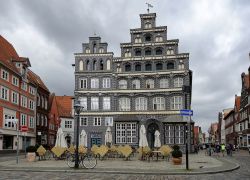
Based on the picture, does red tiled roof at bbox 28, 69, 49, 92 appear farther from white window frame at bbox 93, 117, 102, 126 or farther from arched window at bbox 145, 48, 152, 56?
arched window at bbox 145, 48, 152, 56

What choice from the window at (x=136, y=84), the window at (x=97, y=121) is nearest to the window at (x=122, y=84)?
the window at (x=136, y=84)

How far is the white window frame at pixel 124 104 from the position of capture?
56.3 m

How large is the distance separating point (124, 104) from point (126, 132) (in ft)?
14.1

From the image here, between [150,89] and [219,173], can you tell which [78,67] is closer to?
[150,89]

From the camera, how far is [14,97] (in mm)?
53906

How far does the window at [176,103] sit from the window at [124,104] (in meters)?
6.68

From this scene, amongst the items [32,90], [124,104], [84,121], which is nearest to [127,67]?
[124,104]

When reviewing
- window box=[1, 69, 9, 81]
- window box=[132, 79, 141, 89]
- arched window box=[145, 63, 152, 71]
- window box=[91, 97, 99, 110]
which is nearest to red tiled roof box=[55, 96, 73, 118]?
window box=[91, 97, 99, 110]

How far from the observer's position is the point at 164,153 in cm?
3209

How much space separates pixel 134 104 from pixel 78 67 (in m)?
10.4

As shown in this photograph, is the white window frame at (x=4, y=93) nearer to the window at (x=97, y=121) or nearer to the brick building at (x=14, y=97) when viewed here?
the brick building at (x=14, y=97)

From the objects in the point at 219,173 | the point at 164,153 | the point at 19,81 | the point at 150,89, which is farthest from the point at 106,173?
the point at 19,81

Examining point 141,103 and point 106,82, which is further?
point 106,82

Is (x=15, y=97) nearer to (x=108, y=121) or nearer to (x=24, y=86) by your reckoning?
(x=24, y=86)
